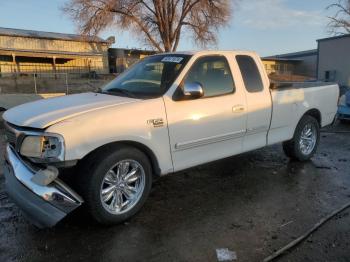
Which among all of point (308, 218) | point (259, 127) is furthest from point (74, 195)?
→ point (259, 127)

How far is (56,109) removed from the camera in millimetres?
3846

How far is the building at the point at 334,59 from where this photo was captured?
1505 inches

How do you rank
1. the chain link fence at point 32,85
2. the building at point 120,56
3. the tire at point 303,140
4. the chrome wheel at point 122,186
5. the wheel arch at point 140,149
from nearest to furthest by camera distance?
the wheel arch at point 140,149, the chrome wheel at point 122,186, the tire at point 303,140, the chain link fence at point 32,85, the building at point 120,56

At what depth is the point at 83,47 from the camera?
131 feet

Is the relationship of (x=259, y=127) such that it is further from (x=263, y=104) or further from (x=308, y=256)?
(x=308, y=256)

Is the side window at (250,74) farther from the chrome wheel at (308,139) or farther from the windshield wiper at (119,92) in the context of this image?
the windshield wiper at (119,92)

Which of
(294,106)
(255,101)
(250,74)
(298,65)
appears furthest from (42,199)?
(298,65)

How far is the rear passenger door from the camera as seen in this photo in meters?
5.14

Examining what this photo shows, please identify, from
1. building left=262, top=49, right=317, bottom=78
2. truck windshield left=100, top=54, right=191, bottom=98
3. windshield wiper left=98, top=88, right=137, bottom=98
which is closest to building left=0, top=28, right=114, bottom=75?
building left=262, top=49, right=317, bottom=78

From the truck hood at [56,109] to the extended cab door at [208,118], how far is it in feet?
2.16

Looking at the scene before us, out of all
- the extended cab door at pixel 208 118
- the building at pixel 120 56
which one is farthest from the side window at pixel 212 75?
the building at pixel 120 56

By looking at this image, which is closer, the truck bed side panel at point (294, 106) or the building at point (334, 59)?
the truck bed side panel at point (294, 106)

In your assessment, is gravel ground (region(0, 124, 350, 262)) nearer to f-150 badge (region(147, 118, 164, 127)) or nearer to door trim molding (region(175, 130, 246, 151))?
door trim molding (region(175, 130, 246, 151))

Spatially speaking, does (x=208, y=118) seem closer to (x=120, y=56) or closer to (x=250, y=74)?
(x=250, y=74)
